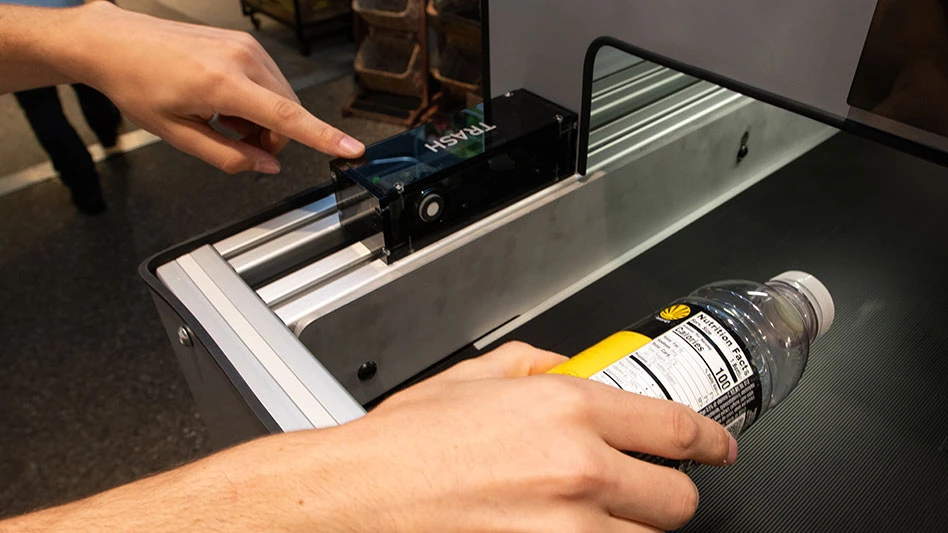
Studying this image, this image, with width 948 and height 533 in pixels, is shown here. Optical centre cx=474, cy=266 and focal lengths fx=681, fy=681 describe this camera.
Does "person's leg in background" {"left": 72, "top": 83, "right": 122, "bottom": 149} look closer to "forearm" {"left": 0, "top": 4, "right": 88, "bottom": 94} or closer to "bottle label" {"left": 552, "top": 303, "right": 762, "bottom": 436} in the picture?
"forearm" {"left": 0, "top": 4, "right": 88, "bottom": 94}

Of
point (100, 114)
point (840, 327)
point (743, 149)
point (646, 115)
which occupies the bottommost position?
point (100, 114)

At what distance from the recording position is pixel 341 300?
0.69 m

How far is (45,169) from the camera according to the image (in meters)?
2.52

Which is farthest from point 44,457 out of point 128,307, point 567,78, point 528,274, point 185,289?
point 567,78

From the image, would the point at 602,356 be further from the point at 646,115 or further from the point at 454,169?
the point at 646,115

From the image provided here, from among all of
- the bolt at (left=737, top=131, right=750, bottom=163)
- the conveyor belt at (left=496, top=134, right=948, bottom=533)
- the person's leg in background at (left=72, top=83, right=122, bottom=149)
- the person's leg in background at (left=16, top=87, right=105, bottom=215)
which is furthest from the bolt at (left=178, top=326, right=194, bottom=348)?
the person's leg in background at (left=72, top=83, right=122, bottom=149)

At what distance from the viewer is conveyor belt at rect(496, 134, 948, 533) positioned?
0.68 meters

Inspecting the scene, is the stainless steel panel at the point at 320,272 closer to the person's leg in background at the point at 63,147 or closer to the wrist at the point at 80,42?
the wrist at the point at 80,42

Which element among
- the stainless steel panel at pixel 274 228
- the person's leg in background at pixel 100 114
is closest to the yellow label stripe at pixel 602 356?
the stainless steel panel at pixel 274 228

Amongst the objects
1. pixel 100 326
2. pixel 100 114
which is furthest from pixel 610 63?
pixel 100 114

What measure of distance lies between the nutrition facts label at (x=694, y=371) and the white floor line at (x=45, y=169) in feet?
7.73

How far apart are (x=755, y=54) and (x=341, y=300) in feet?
1.45

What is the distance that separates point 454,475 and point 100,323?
5.74ft

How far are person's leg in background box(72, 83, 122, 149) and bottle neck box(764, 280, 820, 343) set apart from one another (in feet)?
8.38
